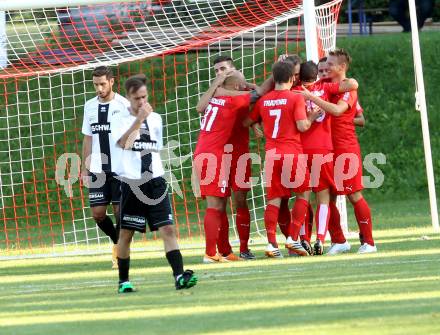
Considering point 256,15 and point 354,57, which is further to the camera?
point 354,57

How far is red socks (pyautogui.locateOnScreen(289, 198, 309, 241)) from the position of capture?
42.7 feet

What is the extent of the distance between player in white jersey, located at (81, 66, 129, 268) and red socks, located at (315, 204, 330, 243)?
→ 79.0 inches

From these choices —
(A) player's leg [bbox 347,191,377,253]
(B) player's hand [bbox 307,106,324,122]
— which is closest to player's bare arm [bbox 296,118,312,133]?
(B) player's hand [bbox 307,106,324,122]

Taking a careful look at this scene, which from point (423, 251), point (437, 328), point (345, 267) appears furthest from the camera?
point (423, 251)

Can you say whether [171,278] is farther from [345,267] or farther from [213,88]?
Result: [213,88]

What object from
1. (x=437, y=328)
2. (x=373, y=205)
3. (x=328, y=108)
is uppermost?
(x=328, y=108)

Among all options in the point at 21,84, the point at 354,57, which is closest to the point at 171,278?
the point at 21,84

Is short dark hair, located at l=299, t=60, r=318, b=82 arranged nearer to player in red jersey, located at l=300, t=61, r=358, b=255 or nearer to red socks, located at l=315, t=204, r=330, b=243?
player in red jersey, located at l=300, t=61, r=358, b=255

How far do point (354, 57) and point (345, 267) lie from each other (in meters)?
15.4

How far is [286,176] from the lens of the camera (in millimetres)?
12898

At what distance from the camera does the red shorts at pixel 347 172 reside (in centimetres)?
1334

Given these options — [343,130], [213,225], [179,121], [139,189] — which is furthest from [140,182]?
[179,121]

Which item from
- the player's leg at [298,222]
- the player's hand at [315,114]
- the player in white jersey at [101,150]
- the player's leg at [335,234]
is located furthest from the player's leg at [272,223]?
the player in white jersey at [101,150]

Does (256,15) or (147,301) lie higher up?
(256,15)
